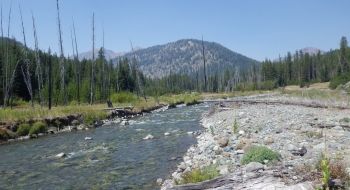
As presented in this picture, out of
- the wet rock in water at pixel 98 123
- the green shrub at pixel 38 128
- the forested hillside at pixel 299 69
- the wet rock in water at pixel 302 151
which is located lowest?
the wet rock in water at pixel 98 123

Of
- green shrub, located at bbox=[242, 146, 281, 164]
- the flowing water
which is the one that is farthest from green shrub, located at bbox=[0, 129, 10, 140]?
green shrub, located at bbox=[242, 146, 281, 164]

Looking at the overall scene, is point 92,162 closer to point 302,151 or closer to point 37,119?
Answer: point 302,151

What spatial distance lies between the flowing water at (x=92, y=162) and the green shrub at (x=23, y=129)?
226cm

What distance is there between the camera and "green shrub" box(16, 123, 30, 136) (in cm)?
1973

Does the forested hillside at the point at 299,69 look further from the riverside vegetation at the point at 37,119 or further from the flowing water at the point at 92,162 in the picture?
the flowing water at the point at 92,162

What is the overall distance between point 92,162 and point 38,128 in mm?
11182

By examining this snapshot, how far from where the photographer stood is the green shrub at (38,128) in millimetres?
20180

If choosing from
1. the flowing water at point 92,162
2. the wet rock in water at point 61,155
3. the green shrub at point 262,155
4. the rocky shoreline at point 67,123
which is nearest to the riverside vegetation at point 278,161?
the green shrub at point 262,155

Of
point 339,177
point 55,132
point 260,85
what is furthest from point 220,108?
point 260,85

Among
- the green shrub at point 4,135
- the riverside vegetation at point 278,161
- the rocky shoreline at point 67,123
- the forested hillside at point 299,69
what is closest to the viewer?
the riverside vegetation at point 278,161

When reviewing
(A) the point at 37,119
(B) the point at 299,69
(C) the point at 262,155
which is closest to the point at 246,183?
(C) the point at 262,155

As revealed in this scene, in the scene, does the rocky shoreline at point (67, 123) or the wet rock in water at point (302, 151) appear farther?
the rocky shoreline at point (67, 123)

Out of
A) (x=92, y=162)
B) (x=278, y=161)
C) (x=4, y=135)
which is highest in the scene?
(x=278, y=161)

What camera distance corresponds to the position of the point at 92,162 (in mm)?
Answer: 11914
